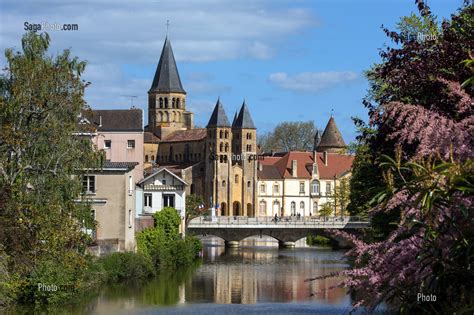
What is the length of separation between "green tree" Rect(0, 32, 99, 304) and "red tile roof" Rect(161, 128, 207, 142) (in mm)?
101939

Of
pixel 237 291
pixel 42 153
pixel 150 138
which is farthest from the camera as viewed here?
pixel 150 138

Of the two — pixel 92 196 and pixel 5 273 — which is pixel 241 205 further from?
pixel 5 273

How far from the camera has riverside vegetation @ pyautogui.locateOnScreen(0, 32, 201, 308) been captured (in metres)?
33.7

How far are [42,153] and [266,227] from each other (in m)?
49.4

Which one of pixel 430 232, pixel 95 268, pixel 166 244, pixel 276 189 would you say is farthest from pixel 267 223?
pixel 430 232

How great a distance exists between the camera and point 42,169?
1409 inches

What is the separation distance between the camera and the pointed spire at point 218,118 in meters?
132

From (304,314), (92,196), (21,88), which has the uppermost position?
(21,88)

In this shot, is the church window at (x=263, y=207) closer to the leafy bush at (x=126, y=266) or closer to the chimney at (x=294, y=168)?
the chimney at (x=294, y=168)

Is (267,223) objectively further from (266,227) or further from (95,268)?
(95,268)

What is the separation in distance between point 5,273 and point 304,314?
10.3 meters

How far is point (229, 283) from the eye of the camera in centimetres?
4969

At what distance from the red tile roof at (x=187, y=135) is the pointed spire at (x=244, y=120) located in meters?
6.21

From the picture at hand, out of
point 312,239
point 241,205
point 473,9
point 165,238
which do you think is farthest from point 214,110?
point 473,9
